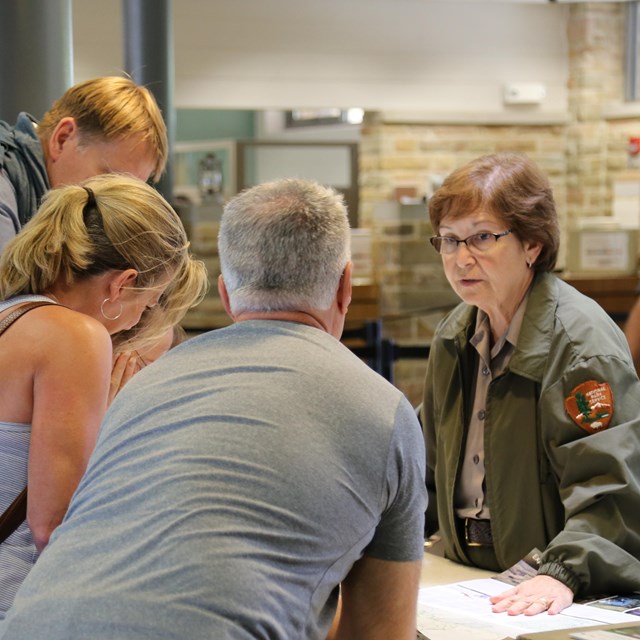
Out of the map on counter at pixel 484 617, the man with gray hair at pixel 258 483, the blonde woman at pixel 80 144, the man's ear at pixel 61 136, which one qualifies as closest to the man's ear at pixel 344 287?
the man with gray hair at pixel 258 483

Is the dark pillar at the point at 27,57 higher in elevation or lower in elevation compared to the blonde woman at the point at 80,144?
higher

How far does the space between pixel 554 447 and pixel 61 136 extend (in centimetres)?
148

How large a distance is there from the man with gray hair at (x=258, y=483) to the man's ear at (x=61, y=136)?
1.26 m

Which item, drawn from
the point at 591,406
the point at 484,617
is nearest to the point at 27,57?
the point at 591,406

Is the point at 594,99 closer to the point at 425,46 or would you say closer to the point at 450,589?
the point at 425,46

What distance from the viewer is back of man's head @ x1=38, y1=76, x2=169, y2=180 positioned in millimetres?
2713

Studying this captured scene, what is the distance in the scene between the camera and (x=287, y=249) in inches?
61.2

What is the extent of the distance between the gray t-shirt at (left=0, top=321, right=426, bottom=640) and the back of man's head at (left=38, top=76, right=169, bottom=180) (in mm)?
1291

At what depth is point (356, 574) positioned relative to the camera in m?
1.58

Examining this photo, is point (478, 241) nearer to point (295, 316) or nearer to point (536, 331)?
point (536, 331)

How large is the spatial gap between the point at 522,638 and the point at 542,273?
1012 millimetres

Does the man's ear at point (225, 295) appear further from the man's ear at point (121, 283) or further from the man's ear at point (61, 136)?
the man's ear at point (61, 136)

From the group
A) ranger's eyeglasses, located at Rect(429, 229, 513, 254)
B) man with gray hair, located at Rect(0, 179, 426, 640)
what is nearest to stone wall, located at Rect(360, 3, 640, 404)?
ranger's eyeglasses, located at Rect(429, 229, 513, 254)

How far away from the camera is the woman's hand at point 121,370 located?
7.88ft
